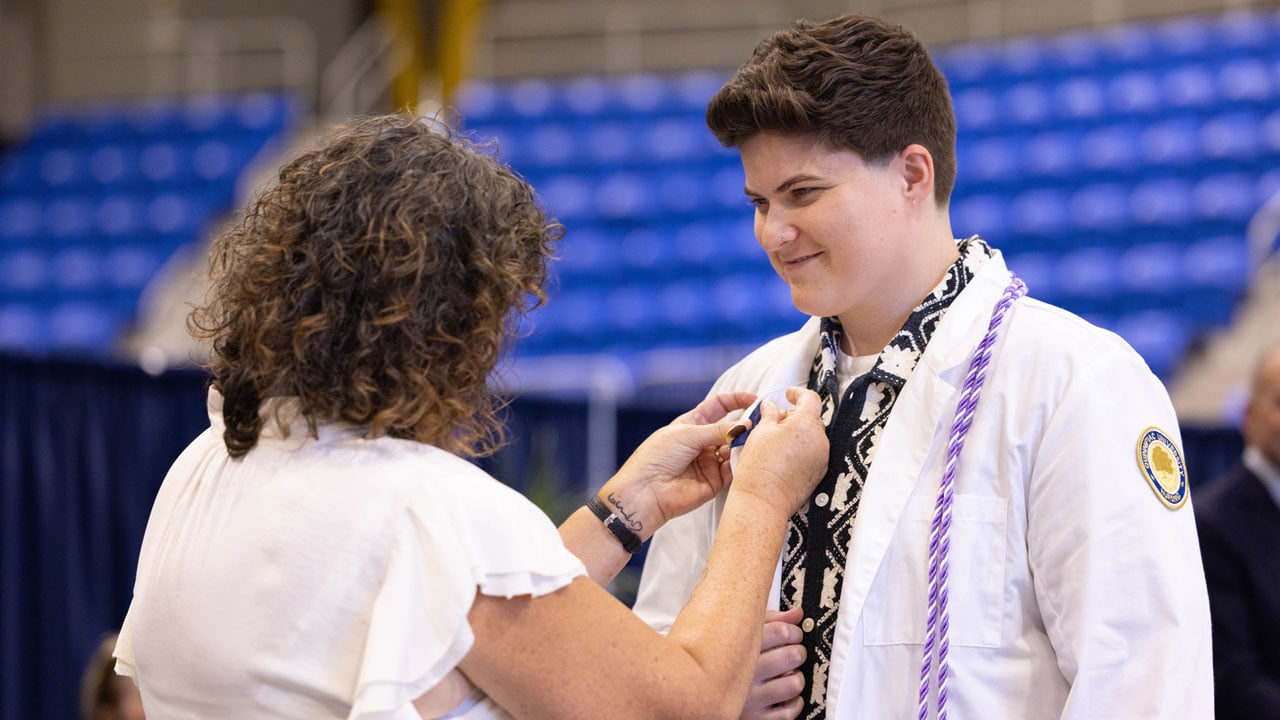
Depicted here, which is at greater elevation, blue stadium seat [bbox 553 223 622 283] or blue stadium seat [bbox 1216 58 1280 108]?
blue stadium seat [bbox 1216 58 1280 108]

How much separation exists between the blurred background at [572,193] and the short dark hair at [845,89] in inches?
101

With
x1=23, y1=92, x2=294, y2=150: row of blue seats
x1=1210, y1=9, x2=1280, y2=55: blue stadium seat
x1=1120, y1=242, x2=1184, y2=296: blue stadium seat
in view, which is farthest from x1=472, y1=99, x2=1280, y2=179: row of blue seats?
x1=23, y1=92, x2=294, y2=150: row of blue seats

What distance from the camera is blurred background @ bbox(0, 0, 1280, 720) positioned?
12.5ft

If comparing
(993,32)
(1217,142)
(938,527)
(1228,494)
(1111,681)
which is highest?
(993,32)

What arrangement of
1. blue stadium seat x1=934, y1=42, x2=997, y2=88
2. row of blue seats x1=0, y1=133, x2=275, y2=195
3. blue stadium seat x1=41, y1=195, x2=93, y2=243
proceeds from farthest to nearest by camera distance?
row of blue seats x1=0, y1=133, x2=275, y2=195 → blue stadium seat x1=41, y1=195, x2=93, y2=243 → blue stadium seat x1=934, y1=42, x2=997, y2=88

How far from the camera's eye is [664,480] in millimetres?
1908

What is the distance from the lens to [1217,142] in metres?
7.36

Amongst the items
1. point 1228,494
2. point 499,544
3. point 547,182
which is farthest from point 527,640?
point 547,182

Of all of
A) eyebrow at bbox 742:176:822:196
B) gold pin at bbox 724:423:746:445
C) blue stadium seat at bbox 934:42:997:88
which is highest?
blue stadium seat at bbox 934:42:997:88

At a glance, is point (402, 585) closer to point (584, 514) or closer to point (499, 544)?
point (499, 544)

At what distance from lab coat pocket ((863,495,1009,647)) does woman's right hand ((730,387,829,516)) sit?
5.5 inches

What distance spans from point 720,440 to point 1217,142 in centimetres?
640

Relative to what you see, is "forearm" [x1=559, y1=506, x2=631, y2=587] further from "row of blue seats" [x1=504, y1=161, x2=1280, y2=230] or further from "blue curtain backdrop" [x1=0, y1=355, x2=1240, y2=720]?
"row of blue seats" [x1=504, y1=161, x2=1280, y2=230]

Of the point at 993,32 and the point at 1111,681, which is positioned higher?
the point at 993,32
